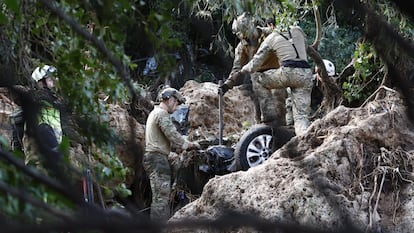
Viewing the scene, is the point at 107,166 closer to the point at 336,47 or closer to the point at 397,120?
the point at 397,120

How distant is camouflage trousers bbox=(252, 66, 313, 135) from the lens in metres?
8.02

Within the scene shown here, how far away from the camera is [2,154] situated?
1.93 meters

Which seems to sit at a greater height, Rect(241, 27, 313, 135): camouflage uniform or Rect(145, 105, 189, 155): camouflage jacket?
Rect(241, 27, 313, 135): camouflage uniform

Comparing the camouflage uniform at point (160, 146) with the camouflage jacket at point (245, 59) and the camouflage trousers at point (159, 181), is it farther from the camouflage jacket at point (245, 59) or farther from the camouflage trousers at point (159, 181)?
the camouflage jacket at point (245, 59)

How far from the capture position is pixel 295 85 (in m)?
8.13

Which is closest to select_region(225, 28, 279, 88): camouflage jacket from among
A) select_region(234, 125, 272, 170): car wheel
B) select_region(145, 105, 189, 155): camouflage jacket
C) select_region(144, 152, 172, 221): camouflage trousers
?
select_region(234, 125, 272, 170): car wheel

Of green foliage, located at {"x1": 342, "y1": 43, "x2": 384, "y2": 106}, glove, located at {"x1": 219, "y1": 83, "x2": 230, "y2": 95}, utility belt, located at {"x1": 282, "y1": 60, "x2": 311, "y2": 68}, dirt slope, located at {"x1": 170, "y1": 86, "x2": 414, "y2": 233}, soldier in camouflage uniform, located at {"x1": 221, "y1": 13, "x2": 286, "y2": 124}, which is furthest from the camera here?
green foliage, located at {"x1": 342, "y1": 43, "x2": 384, "y2": 106}

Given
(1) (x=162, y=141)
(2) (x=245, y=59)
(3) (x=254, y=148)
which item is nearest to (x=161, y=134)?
(1) (x=162, y=141)

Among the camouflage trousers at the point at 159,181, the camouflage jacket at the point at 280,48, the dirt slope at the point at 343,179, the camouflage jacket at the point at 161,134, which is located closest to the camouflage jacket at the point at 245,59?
the camouflage jacket at the point at 280,48

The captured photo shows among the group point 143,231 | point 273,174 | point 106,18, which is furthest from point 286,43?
point 143,231

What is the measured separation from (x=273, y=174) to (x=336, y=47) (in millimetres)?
6287

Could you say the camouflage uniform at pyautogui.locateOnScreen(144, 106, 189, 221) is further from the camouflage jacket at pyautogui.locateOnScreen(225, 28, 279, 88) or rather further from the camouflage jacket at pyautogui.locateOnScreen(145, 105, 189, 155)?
the camouflage jacket at pyautogui.locateOnScreen(225, 28, 279, 88)

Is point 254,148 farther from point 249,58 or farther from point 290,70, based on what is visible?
point 249,58

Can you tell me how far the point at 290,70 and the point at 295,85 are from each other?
190 mm
